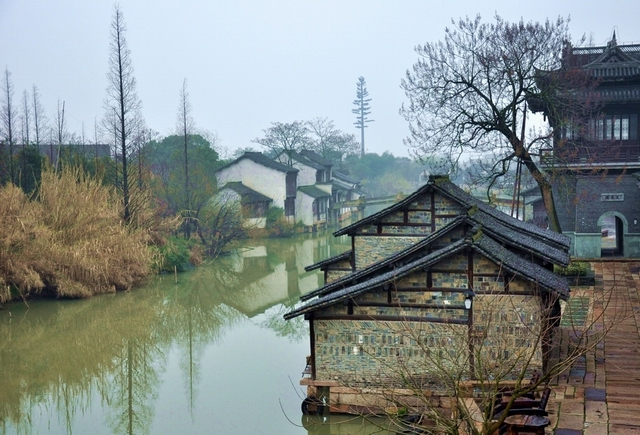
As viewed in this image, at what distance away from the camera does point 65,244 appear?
926 inches

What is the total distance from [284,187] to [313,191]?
3413 mm

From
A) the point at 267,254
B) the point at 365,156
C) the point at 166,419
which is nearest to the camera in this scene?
the point at 166,419

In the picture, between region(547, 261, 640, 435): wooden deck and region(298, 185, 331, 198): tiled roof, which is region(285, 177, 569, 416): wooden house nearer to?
region(547, 261, 640, 435): wooden deck

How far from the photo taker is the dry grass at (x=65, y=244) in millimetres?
21953

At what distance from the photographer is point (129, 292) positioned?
24688 mm

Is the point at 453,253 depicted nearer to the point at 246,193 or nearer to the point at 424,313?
the point at 424,313

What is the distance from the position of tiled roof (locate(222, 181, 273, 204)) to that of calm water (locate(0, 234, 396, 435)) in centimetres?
1412

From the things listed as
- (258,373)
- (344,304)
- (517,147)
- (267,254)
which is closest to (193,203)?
(267,254)

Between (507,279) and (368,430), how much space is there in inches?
126

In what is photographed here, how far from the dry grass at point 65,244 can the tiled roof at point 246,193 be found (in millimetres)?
15206

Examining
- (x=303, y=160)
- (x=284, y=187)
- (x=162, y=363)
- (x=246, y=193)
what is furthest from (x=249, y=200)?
(x=162, y=363)

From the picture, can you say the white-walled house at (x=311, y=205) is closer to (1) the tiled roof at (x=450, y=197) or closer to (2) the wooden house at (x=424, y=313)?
(1) the tiled roof at (x=450, y=197)

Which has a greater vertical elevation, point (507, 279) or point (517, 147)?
point (517, 147)

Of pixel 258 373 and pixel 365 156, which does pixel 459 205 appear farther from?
pixel 365 156
